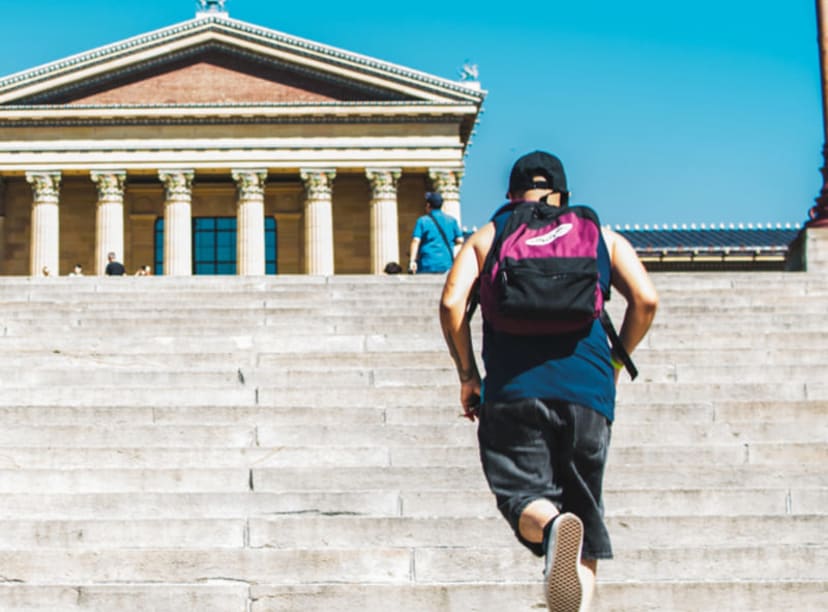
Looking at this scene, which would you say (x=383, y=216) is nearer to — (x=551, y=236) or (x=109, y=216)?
(x=109, y=216)

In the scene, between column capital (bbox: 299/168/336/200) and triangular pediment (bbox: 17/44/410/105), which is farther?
column capital (bbox: 299/168/336/200)

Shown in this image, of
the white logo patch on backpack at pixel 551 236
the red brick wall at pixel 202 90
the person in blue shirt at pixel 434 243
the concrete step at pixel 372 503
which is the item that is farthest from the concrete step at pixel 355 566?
the red brick wall at pixel 202 90

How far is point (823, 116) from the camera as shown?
19312mm

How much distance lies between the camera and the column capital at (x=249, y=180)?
50.2m

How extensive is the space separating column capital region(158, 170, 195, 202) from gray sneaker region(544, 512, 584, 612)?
45.5m

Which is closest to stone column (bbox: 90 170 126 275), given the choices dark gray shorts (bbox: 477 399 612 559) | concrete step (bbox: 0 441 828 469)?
concrete step (bbox: 0 441 828 469)

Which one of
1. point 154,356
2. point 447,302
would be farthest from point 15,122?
point 447,302

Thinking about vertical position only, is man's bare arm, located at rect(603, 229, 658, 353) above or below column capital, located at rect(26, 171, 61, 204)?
below

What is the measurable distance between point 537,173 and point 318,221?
43.6 metres

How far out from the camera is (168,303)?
16.1 metres

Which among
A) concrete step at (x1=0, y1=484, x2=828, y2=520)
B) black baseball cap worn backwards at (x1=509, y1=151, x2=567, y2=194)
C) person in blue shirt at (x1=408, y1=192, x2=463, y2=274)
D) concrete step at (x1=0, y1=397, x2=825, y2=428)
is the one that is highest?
person in blue shirt at (x1=408, y1=192, x2=463, y2=274)

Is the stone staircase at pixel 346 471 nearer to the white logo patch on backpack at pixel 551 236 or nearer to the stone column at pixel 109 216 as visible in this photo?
the white logo patch on backpack at pixel 551 236

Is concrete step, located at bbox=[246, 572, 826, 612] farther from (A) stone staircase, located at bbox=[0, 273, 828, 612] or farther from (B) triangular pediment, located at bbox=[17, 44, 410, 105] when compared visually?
(B) triangular pediment, located at bbox=[17, 44, 410, 105]

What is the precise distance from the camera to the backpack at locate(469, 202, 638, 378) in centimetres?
583
